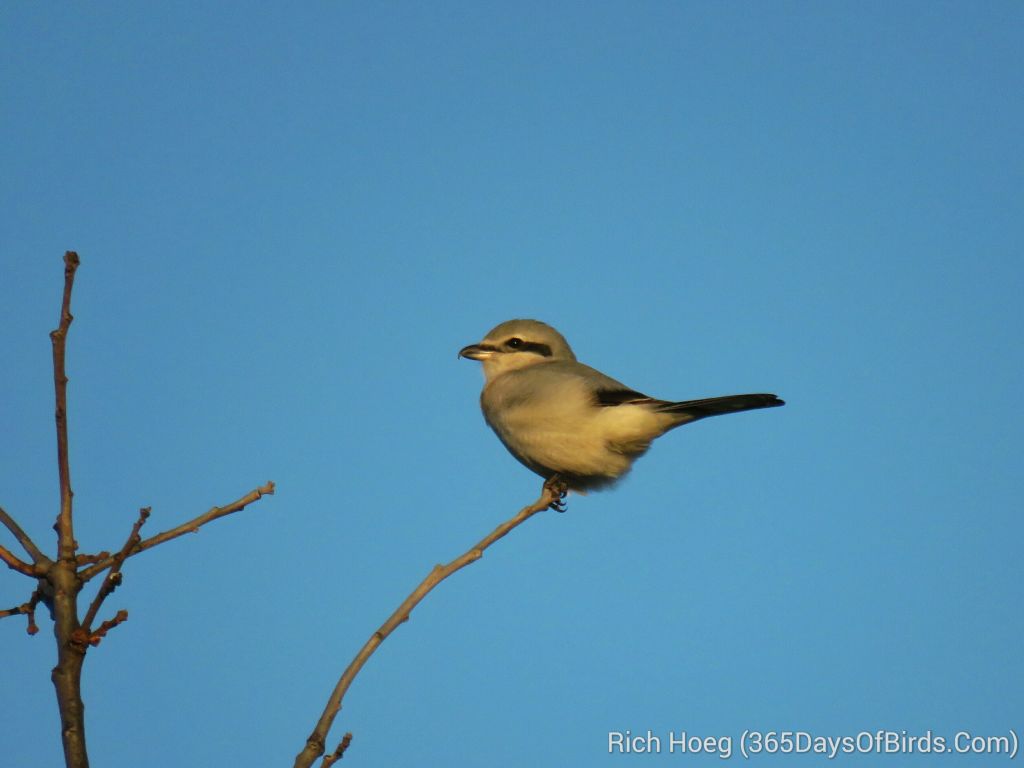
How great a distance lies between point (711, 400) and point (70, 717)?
4012 mm

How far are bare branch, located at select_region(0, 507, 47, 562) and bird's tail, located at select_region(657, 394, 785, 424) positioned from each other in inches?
145

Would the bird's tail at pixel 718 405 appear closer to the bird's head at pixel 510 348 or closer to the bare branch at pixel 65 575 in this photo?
the bird's head at pixel 510 348

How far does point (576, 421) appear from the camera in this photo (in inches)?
239

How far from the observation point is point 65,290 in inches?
88.7

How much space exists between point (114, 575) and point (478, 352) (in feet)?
16.4

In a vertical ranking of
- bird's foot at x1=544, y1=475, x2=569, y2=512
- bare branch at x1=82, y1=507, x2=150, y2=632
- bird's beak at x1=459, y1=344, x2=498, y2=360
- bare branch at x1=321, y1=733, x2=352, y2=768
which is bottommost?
bare branch at x1=321, y1=733, x2=352, y2=768

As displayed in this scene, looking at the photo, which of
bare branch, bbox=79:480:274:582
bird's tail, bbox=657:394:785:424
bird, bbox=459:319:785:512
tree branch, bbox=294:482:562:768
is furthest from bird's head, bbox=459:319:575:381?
bare branch, bbox=79:480:274:582

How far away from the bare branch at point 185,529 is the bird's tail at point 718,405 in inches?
126

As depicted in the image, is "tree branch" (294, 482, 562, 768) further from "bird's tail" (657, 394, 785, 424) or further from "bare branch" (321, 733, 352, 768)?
"bird's tail" (657, 394, 785, 424)

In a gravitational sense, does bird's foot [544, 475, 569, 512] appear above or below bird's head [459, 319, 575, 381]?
below

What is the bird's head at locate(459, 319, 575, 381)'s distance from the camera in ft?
23.3

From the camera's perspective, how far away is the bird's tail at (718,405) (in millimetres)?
5168

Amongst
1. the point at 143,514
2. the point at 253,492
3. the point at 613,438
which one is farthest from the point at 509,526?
the point at 613,438

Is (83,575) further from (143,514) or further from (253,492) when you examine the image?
(253,492)
